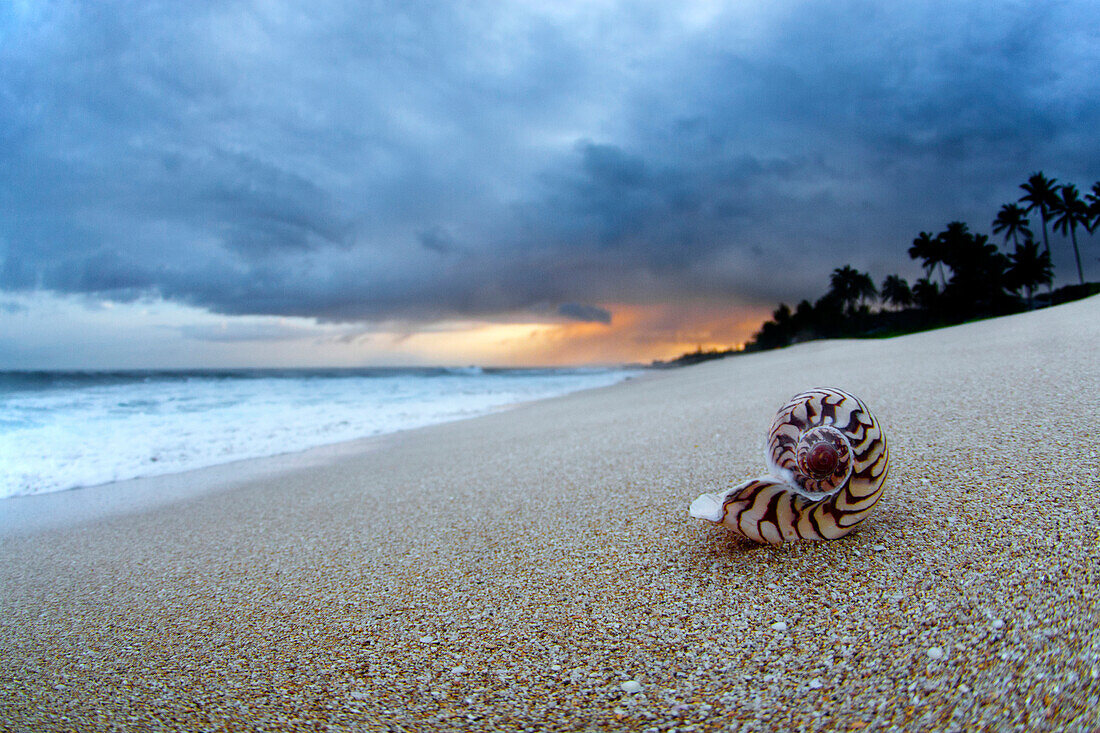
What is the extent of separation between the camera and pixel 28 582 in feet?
8.03

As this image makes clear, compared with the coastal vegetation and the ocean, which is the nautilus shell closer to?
the ocean

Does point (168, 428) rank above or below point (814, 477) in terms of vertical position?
above

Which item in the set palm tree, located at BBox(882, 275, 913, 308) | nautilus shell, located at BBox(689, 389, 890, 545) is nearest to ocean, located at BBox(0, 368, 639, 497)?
nautilus shell, located at BBox(689, 389, 890, 545)

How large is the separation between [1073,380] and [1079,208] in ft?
183

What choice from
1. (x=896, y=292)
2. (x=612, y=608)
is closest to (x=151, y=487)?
(x=612, y=608)

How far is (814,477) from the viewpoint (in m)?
1.57

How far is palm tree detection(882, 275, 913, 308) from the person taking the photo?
58094 millimetres

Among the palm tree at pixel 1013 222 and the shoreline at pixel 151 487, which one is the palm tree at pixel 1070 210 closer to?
the palm tree at pixel 1013 222

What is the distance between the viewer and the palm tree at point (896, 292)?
58.1 metres

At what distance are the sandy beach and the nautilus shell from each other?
110 millimetres

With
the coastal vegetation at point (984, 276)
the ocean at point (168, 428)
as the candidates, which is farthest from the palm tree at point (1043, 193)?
the ocean at point (168, 428)

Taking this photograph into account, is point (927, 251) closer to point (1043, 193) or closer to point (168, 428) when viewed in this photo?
point (1043, 193)

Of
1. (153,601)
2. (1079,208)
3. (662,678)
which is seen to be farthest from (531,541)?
(1079,208)

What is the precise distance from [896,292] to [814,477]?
7066 centimetres
